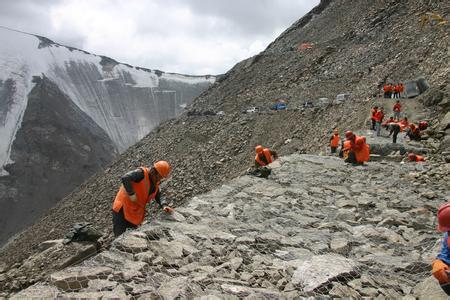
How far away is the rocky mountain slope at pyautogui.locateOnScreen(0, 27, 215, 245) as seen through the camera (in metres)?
66.6

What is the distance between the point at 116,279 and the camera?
3.93 metres

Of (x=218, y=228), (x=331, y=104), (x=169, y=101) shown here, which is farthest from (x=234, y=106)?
(x=169, y=101)

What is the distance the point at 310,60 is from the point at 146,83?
72122mm

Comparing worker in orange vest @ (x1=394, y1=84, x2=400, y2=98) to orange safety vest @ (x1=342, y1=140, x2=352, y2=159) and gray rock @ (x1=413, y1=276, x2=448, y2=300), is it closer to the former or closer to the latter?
orange safety vest @ (x1=342, y1=140, x2=352, y2=159)

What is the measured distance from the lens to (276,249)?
532cm

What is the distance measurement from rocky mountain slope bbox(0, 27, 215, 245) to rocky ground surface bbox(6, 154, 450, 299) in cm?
5549

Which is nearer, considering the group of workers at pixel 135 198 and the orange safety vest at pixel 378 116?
the group of workers at pixel 135 198

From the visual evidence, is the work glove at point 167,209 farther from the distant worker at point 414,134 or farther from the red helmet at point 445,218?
the distant worker at point 414,134

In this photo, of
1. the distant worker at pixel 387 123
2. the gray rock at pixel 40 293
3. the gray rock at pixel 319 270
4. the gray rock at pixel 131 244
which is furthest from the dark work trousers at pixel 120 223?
the distant worker at pixel 387 123

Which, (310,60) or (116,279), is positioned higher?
(310,60)

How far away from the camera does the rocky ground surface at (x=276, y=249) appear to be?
3893mm

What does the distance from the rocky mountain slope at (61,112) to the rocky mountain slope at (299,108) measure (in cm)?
3150

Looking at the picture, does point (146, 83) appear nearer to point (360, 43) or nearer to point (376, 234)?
point (360, 43)

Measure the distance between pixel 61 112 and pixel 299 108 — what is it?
6221 cm
